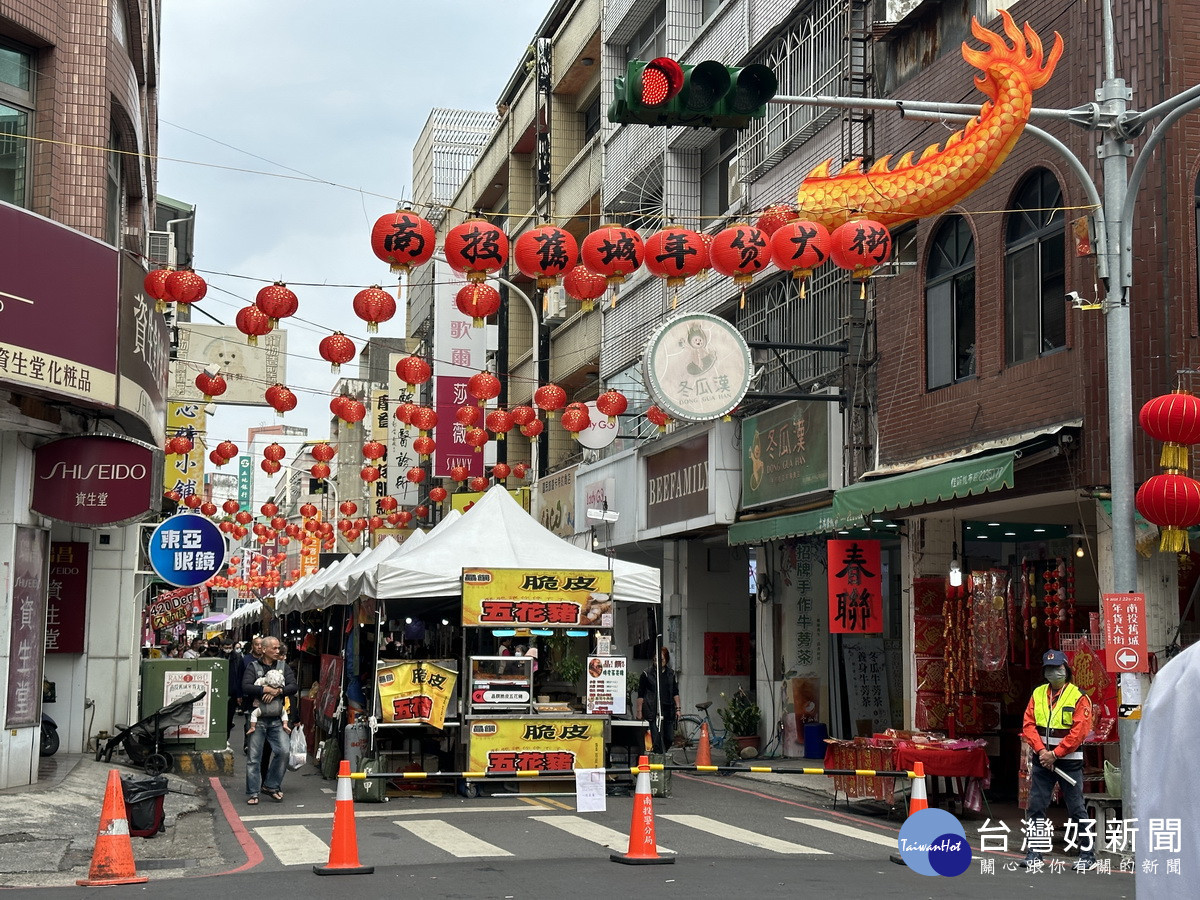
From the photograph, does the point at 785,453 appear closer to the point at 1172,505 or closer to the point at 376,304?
the point at 376,304

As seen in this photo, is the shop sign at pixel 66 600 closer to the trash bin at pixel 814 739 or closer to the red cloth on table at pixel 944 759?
the trash bin at pixel 814 739

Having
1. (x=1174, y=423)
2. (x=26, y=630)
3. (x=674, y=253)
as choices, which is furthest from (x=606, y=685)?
(x=1174, y=423)

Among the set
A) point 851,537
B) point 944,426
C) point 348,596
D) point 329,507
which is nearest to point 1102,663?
point 944,426

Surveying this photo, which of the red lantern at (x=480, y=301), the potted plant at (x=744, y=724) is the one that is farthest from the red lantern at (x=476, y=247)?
the potted plant at (x=744, y=724)

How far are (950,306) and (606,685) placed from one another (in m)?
6.56

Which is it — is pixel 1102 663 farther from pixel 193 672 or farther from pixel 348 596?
pixel 193 672

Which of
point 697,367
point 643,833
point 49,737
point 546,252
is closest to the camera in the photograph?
point 643,833

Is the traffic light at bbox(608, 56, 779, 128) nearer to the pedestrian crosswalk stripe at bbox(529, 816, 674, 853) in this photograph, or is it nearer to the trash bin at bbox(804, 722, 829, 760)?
the pedestrian crosswalk stripe at bbox(529, 816, 674, 853)

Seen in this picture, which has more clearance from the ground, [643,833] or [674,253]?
[674,253]

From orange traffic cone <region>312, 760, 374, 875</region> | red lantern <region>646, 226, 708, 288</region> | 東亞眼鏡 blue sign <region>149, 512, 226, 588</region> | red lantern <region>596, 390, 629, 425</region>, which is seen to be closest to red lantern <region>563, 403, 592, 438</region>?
red lantern <region>596, 390, 629, 425</region>

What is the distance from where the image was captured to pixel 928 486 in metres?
15.8

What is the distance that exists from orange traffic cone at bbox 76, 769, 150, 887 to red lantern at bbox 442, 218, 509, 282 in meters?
5.98

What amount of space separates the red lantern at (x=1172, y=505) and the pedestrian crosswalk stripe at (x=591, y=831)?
5.33m

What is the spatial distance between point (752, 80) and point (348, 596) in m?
11.2
